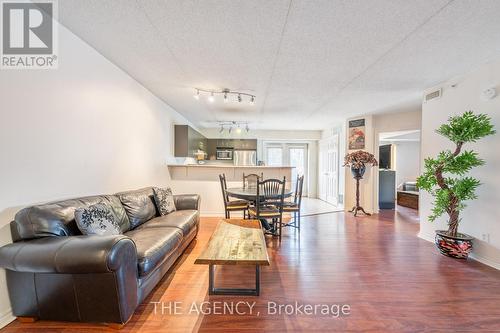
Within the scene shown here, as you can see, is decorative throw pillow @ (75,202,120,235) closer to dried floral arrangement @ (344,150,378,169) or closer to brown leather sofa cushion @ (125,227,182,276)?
brown leather sofa cushion @ (125,227,182,276)

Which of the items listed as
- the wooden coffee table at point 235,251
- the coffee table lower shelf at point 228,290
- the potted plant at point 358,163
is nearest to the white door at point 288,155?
the potted plant at point 358,163

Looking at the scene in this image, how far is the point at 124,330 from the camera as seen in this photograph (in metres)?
1.56

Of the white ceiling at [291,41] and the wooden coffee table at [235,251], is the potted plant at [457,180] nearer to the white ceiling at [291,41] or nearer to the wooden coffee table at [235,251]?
the white ceiling at [291,41]

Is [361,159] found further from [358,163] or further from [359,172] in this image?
[359,172]

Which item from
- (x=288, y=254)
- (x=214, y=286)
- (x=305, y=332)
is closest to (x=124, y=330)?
(x=214, y=286)

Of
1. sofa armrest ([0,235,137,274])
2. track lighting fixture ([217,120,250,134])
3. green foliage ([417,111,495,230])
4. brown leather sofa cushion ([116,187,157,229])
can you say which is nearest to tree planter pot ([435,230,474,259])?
green foliage ([417,111,495,230])

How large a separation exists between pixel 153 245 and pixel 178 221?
0.76 m

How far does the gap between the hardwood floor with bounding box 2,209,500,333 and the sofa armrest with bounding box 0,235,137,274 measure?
51cm

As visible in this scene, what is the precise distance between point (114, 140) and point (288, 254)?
272cm

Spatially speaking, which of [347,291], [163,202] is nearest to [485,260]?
[347,291]

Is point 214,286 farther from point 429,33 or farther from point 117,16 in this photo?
point 429,33

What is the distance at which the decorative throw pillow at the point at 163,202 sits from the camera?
3.09 m

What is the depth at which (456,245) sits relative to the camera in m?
2.71

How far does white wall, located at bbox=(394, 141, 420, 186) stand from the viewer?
7723 mm
